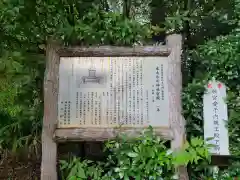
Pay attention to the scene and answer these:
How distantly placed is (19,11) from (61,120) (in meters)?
0.92

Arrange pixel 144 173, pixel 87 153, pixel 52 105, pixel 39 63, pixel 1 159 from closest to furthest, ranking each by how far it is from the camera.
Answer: pixel 144 173 → pixel 52 105 → pixel 39 63 → pixel 87 153 → pixel 1 159

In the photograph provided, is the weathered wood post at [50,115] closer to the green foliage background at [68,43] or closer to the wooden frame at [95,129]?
the wooden frame at [95,129]

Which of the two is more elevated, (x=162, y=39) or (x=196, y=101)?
(x=162, y=39)

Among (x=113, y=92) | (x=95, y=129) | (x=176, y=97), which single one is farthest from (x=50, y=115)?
(x=176, y=97)

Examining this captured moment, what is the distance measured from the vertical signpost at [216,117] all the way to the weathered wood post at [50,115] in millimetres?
1231

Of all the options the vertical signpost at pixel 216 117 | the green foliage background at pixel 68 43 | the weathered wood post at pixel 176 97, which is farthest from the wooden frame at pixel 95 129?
the vertical signpost at pixel 216 117

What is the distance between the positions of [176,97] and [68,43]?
1030 mm

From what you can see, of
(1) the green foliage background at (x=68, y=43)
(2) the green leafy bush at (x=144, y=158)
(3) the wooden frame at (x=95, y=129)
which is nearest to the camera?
(2) the green leafy bush at (x=144, y=158)

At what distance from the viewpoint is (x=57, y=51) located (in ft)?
9.52

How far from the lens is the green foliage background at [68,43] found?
2854 mm

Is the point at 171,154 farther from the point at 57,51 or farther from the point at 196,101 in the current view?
the point at 57,51

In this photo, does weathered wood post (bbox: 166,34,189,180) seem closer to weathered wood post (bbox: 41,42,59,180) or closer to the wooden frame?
the wooden frame

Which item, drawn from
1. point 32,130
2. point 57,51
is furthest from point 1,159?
point 57,51

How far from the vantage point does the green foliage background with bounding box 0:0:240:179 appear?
2.85 metres
